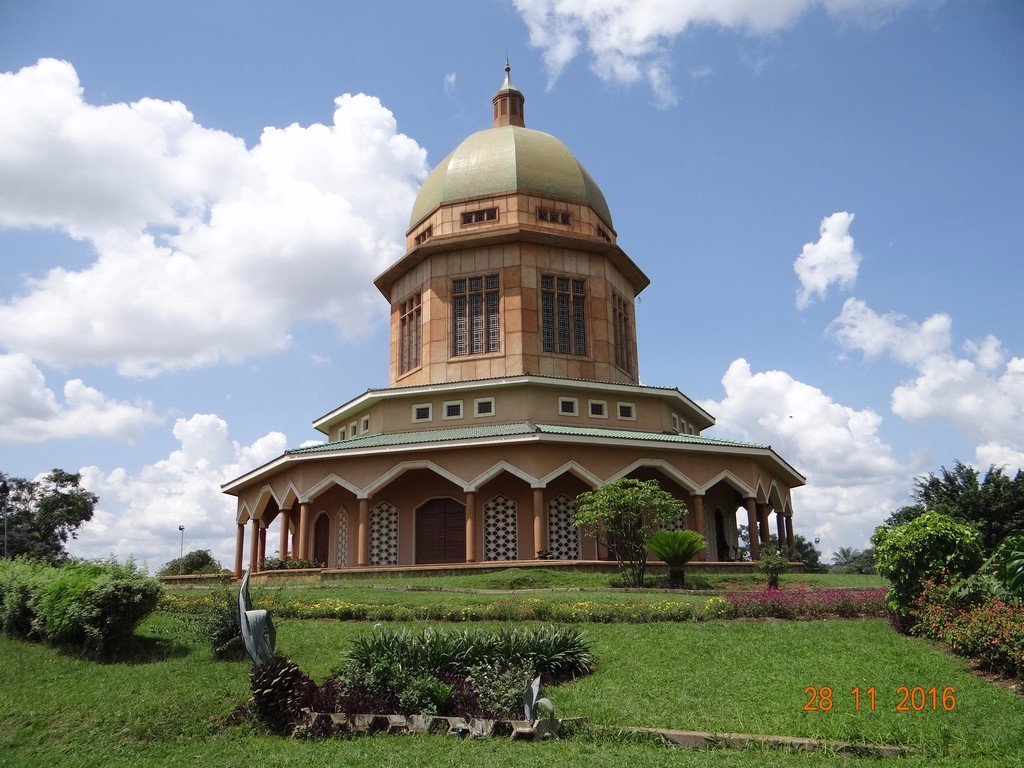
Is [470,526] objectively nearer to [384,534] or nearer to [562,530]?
[562,530]

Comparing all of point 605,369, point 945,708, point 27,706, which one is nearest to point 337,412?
point 605,369

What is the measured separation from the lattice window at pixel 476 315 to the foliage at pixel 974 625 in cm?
2067

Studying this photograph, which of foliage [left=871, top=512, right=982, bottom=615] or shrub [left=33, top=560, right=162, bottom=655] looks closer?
shrub [left=33, top=560, right=162, bottom=655]

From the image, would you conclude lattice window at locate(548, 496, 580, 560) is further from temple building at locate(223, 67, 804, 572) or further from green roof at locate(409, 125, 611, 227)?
green roof at locate(409, 125, 611, 227)

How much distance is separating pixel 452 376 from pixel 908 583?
20.4 metres

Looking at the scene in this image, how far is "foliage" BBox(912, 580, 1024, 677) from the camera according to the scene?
33.3ft

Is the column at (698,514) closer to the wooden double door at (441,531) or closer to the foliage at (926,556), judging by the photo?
the wooden double door at (441,531)

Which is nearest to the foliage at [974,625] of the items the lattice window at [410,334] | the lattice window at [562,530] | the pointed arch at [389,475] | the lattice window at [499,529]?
the lattice window at [562,530]

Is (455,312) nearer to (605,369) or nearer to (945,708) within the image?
(605,369)

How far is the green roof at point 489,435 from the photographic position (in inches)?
1051

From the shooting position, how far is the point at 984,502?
31.3 meters

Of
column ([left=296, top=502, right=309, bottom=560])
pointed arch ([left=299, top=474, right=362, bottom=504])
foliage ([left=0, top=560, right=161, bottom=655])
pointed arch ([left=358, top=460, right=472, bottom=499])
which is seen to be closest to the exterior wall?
pointed arch ([left=358, top=460, right=472, bottom=499])

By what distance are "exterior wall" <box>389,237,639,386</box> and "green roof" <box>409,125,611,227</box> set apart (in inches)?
108

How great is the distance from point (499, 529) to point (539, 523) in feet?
8.22
